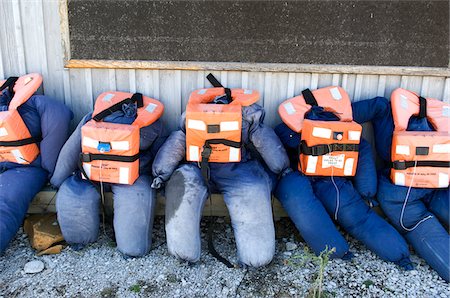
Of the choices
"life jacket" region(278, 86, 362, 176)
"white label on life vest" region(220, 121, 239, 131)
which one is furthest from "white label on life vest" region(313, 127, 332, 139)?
"white label on life vest" region(220, 121, 239, 131)

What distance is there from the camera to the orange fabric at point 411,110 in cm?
343

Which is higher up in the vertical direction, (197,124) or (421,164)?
(197,124)

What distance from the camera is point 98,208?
10.7 feet

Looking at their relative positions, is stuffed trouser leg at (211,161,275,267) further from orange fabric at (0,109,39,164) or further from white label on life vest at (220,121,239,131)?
orange fabric at (0,109,39,164)

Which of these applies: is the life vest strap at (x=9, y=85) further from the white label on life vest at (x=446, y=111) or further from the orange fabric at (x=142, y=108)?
the white label on life vest at (x=446, y=111)

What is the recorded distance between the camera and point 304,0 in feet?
11.6

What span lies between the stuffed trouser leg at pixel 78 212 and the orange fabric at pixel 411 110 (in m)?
2.32

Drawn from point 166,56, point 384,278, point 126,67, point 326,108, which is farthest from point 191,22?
point 384,278

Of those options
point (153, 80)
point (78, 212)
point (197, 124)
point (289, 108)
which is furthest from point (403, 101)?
point (78, 212)

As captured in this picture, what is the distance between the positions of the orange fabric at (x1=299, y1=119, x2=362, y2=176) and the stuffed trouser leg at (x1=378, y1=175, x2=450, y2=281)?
328 mm

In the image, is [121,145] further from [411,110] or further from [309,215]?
[411,110]

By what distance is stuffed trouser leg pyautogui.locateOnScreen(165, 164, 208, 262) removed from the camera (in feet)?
10.0

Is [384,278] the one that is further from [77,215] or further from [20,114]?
[20,114]

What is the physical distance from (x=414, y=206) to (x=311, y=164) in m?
0.81
